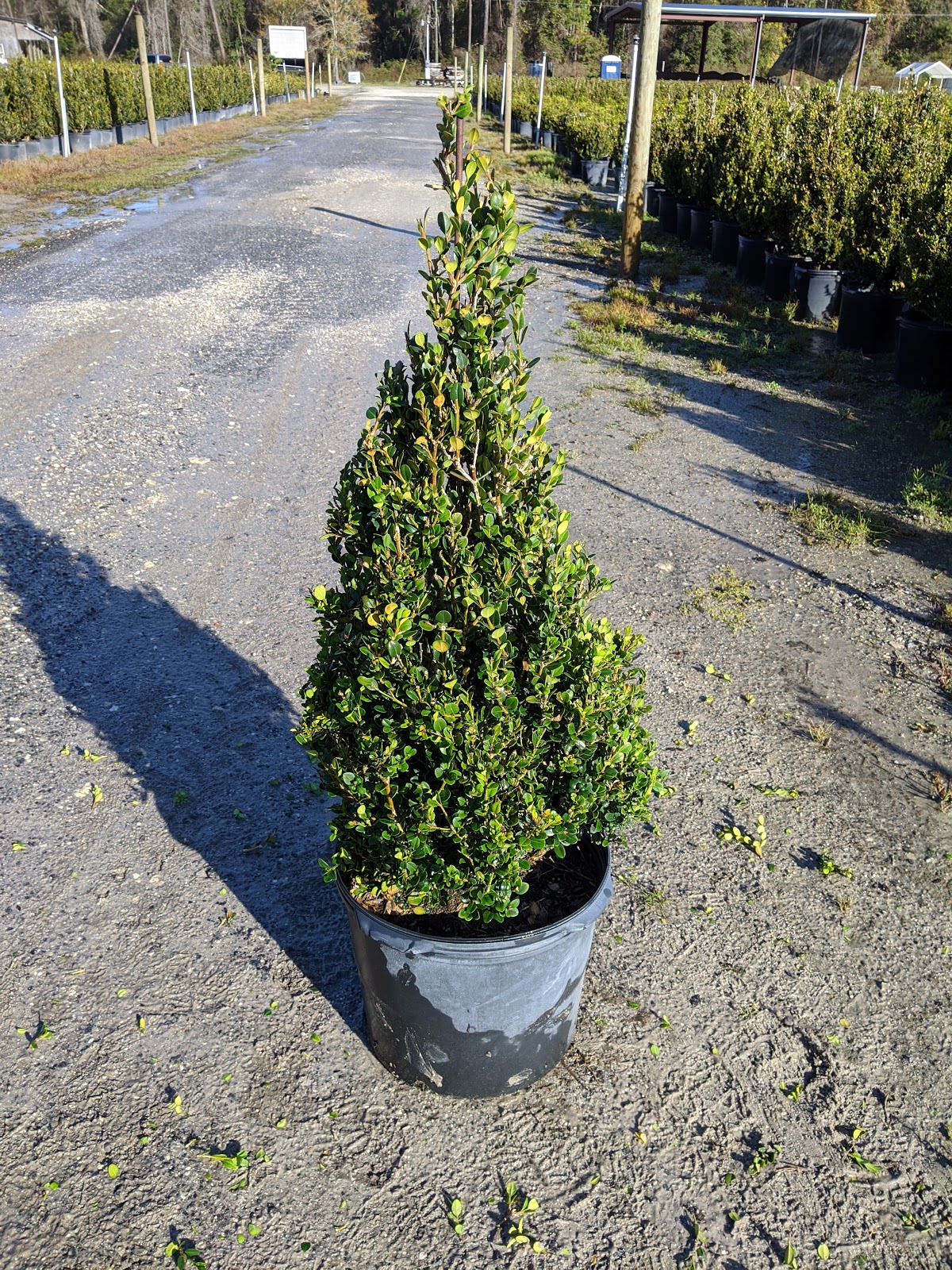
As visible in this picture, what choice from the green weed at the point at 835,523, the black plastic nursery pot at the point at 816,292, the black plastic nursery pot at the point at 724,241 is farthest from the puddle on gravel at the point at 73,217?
the green weed at the point at 835,523

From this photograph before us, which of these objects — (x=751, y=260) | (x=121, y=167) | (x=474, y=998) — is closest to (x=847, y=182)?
(x=751, y=260)

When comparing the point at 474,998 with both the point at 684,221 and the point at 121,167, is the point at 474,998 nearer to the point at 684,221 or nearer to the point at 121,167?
the point at 684,221

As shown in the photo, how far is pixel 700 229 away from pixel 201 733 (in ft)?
44.0

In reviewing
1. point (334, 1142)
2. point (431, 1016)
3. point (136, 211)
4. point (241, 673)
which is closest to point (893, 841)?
point (431, 1016)

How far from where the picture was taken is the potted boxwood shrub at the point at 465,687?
233 centimetres

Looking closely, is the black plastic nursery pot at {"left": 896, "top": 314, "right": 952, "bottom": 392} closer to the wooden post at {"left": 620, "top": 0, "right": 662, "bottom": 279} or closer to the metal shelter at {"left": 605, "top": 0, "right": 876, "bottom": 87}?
the wooden post at {"left": 620, "top": 0, "right": 662, "bottom": 279}

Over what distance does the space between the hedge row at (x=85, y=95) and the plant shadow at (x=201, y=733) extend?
73.8 feet

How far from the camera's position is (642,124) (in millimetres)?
11469

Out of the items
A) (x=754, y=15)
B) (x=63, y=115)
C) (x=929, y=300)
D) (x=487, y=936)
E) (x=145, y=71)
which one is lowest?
(x=487, y=936)

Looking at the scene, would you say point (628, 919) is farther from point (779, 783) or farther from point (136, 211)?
point (136, 211)

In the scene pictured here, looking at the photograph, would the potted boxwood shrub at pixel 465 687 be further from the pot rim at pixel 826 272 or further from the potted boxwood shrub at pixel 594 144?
the potted boxwood shrub at pixel 594 144

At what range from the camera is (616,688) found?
8.41 feet

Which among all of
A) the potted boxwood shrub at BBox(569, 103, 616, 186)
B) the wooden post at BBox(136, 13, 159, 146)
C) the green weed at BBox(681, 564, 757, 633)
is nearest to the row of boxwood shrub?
the green weed at BBox(681, 564, 757, 633)

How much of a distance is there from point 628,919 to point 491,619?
150 cm
